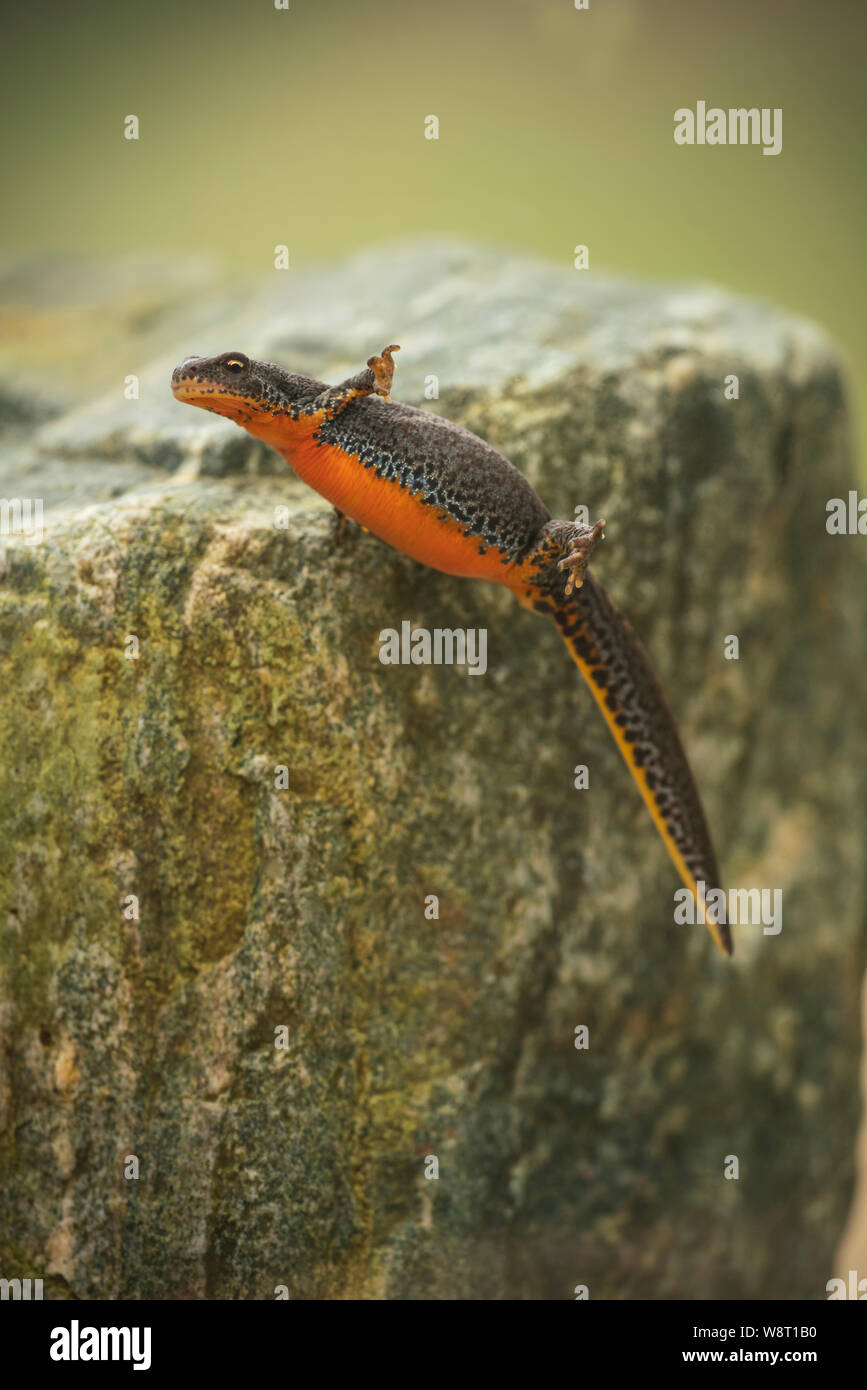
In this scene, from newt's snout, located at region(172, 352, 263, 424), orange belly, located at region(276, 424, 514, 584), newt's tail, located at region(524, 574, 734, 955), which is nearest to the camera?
newt's snout, located at region(172, 352, 263, 424)

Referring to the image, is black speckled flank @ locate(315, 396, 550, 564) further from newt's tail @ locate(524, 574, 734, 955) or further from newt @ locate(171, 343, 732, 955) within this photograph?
newt's tail @ locate(524, 574, 734, 955)

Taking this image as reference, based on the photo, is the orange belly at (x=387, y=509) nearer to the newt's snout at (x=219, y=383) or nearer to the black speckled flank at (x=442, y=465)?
the black speckled flank at (x=442, y=465)

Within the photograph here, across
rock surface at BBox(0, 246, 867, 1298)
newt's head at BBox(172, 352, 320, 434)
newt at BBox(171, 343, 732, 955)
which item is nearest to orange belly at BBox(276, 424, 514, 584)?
newt at BBox(171, 343, 732, 955)

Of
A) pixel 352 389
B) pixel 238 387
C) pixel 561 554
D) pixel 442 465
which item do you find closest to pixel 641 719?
pixel 561 554

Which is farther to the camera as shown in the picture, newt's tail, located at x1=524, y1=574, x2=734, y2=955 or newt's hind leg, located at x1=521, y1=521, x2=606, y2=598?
newt's tail, located at x1=524, y1=574, x2=734, y2=955

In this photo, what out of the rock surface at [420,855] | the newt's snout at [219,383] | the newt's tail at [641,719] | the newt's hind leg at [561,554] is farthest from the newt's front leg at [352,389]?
the newt's tail at [641,719]

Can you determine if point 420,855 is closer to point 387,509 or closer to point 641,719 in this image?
point 641,719

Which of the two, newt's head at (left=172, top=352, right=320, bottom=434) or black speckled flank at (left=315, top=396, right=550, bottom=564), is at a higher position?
newt's head at (left=172, top=352, right=320, bottom=434)
